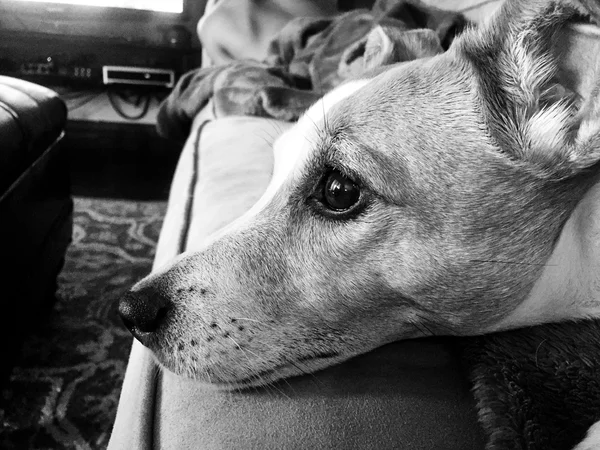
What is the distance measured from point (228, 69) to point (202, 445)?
1.59m

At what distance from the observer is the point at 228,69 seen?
77.0 inches

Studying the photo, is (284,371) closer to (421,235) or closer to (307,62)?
(421,235)

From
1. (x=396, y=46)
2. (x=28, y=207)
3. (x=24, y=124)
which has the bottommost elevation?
(x=28, y=207)

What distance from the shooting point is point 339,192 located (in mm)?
806

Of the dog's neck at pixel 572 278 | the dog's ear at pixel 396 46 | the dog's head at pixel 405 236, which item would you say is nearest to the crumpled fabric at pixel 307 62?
the dog's ear at pixel 396 46

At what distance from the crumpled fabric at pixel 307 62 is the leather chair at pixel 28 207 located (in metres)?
0.49

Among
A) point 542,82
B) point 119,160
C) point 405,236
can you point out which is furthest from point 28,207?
point 119,160

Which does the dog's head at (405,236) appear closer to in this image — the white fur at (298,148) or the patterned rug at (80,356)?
the white fur at (298,148)

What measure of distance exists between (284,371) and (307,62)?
1514 millimetres

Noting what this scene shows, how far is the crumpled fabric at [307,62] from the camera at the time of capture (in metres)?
1.28

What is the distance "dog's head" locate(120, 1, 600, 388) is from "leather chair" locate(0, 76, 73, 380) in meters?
0.84

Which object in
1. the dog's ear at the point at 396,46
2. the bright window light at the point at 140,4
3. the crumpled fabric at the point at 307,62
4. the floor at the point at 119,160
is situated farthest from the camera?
the bright window light at the point at 140,4

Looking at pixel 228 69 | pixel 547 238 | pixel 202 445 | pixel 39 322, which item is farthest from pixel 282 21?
pixel 202 445

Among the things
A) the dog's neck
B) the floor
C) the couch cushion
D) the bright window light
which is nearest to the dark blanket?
the dog's neck
